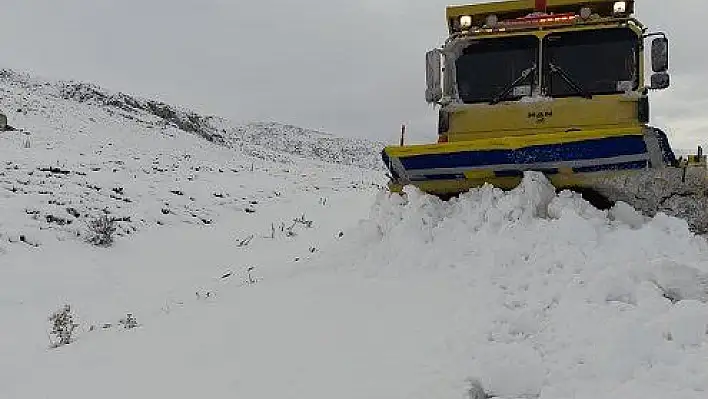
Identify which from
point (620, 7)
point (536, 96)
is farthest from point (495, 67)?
point (620, 7)

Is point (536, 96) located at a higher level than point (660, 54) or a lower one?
lower

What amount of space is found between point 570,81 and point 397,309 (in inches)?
153

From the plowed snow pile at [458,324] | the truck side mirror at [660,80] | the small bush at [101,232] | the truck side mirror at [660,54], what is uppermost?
the truck side mirror at [660,54]

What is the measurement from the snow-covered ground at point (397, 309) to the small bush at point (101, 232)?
0.76ft

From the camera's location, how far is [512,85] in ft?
24.5

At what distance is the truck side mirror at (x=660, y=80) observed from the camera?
6.80 m

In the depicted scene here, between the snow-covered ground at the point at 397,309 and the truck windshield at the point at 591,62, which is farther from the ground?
the truck windshield at the point at 591,62

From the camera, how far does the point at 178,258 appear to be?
404 inches

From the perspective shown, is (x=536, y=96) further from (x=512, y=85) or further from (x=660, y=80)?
(x=660, y=80)

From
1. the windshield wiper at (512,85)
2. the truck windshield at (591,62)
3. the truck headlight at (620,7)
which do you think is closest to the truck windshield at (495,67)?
the windshield wiper at (512,85)

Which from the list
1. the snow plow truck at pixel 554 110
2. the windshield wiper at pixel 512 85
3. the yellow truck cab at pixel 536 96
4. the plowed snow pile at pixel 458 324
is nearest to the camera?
the plowed snow pile at pixel 458 324

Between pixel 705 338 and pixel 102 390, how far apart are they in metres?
3.18

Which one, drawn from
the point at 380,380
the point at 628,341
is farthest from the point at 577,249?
the point at 380,380

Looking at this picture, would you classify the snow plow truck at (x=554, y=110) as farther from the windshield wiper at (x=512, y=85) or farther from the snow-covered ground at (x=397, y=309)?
the snow-covered ground at (x=397, y=309)
